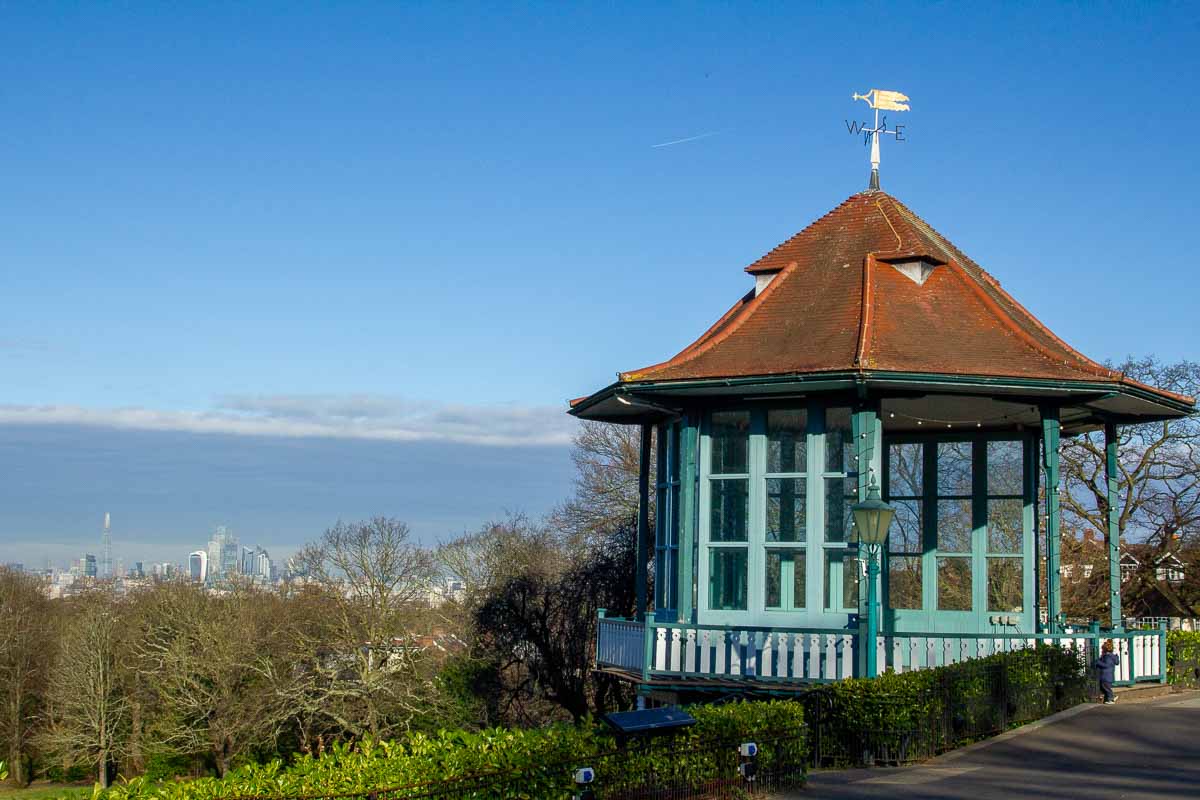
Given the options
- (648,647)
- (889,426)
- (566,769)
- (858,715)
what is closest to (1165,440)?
(889,426)

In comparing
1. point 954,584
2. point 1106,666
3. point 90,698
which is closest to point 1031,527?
point 954,584

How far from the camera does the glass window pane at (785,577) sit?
19453 millimetres

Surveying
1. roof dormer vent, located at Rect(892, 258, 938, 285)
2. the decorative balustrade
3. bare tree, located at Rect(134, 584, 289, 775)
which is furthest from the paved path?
bare tree, located at Rect(134, 584, 289, 775)

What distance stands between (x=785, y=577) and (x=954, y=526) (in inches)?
191

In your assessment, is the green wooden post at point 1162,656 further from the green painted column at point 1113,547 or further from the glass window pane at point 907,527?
the glass window pane at point 907,527

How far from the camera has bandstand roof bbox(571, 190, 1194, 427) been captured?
18.4 metres

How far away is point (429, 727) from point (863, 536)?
32426mm

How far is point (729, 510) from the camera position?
20.0 metres

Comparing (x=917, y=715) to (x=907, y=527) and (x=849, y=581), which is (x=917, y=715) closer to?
(x=849, y=581)

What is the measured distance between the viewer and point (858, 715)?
560 inches

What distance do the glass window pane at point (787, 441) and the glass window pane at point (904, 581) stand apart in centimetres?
488

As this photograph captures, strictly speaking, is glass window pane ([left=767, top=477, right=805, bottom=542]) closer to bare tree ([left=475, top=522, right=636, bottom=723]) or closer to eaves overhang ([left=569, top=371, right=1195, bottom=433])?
eaves overhang ([left=569, top=371, right=1195, bottom=433])

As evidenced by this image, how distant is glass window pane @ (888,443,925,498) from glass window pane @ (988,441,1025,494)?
4.02 ft

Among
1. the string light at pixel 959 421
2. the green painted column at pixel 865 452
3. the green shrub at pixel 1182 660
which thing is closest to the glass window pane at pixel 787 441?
the green painted column at pixel 865 452
